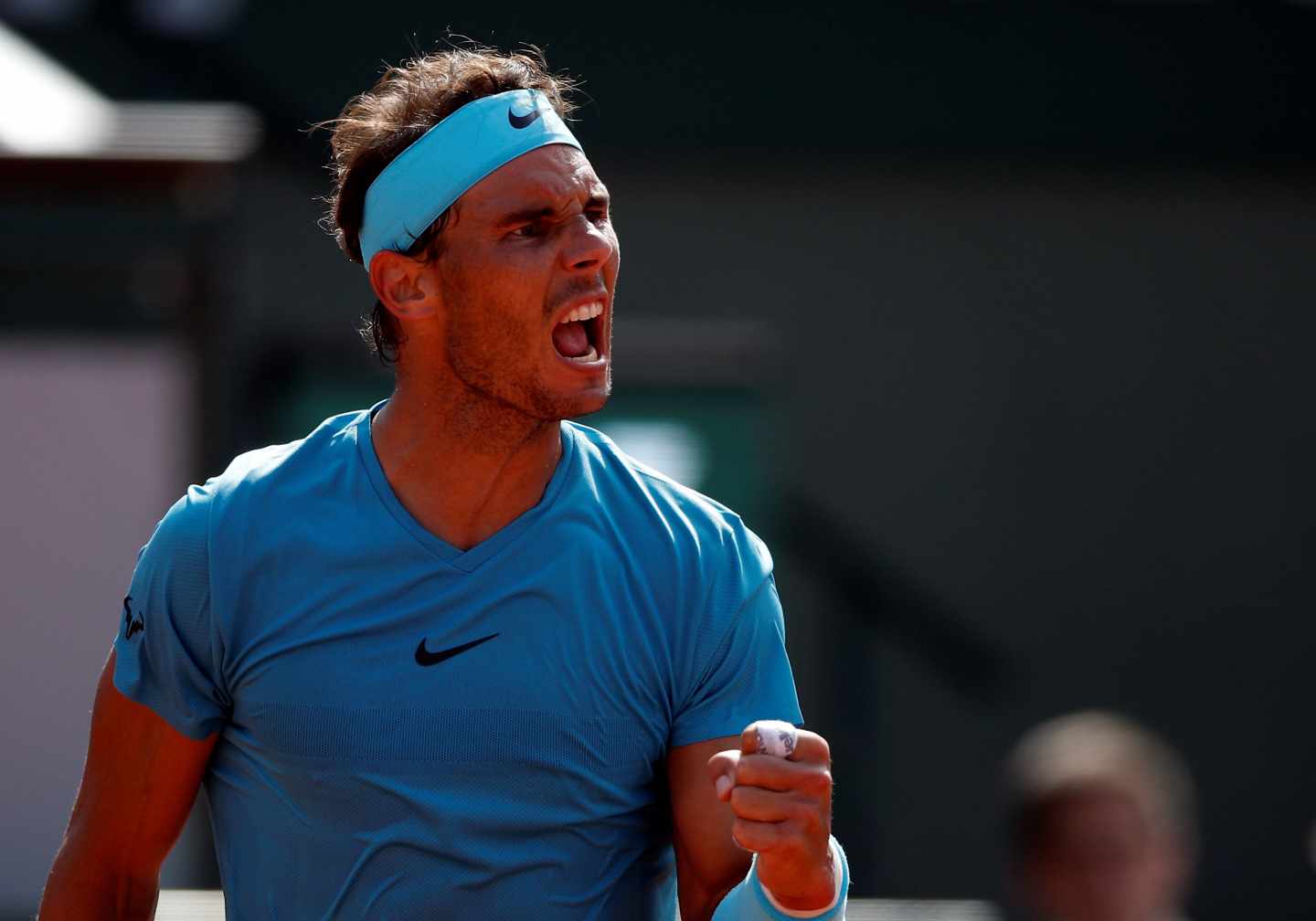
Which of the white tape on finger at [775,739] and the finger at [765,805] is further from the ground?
the white tape on finger at [775,739]

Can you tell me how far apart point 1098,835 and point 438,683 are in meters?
1.72

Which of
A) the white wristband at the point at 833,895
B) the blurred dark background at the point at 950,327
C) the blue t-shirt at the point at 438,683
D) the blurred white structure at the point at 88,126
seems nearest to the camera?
the white wristband at the point at 833,895

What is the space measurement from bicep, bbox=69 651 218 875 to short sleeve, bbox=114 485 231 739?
0.08ft

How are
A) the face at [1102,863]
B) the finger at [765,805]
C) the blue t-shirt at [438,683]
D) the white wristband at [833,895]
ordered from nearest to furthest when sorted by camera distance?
the finger at [765,805], the white wristband at [833,895], the blue t-shirt at [438,683], the face at [1102,863]

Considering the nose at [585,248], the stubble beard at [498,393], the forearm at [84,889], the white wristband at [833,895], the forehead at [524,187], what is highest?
the forehead at [524,187]

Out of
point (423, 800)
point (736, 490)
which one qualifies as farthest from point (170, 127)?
point (423, 800)

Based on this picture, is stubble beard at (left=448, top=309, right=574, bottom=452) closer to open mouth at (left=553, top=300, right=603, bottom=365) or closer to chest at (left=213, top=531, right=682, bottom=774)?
open mouth at (left=553, top=300, right=603, bottom=365)

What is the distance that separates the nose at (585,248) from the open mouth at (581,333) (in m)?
0.06

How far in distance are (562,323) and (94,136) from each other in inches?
185

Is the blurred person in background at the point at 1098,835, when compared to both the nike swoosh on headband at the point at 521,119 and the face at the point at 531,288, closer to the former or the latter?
the face at the point at 531,288

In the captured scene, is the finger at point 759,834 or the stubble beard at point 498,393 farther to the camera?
the stubble beard at point 498,393

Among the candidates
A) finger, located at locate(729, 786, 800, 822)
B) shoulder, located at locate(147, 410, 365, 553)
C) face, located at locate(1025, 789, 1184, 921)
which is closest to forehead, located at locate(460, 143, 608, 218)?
shoulder, located at locate(147, 410, 365, 553)

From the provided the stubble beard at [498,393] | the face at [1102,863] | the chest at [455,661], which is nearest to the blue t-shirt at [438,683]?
the chest at [455,661]

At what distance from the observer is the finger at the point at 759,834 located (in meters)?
2.35
